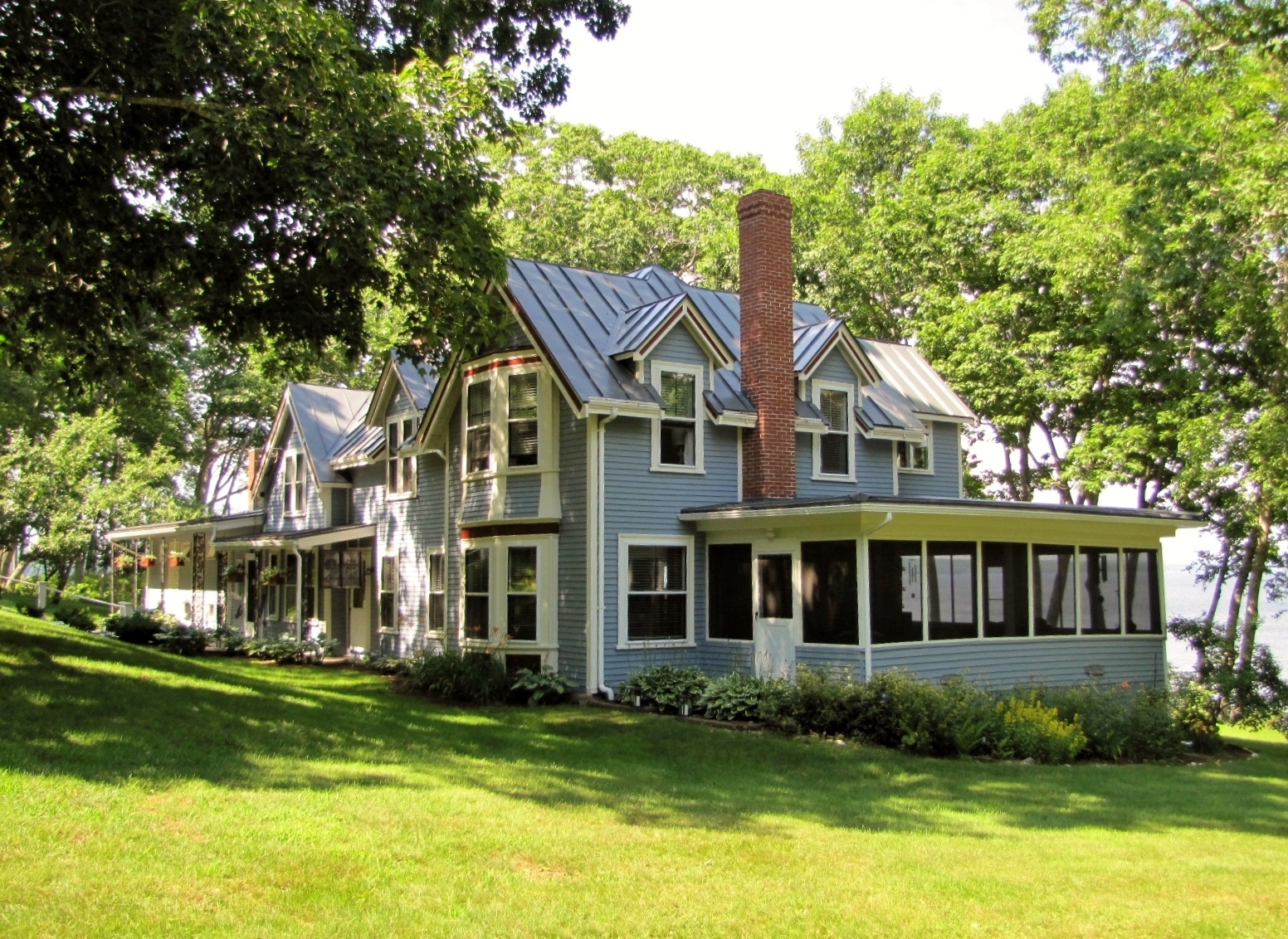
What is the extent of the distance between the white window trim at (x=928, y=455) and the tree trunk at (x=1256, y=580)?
7.64 metres

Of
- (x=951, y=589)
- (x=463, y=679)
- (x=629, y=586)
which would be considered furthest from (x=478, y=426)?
(x=951, y=589)

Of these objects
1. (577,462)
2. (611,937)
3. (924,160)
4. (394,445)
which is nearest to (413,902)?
(611,937)

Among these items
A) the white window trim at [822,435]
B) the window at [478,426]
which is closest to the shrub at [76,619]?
the window at [478,426]

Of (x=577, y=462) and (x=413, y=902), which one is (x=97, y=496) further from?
(x=413, y=902)

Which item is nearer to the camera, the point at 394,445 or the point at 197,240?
the point at 197,240

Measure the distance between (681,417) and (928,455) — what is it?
24.3 ft

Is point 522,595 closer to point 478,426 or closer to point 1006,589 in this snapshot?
point 478,426

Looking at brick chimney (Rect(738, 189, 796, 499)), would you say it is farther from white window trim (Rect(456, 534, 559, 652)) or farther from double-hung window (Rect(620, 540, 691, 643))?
white window trim (Rect(456, 534, 559, 652))

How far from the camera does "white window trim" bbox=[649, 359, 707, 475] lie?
19.1m

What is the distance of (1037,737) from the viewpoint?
1470 cm

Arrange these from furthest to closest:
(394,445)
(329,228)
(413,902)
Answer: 1. (394,445)
2. (329,228)
3. (413,902)

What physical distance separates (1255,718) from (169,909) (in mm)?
18165

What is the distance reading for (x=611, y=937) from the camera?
21.1ft

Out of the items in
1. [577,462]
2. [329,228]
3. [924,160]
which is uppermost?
[924,160]
